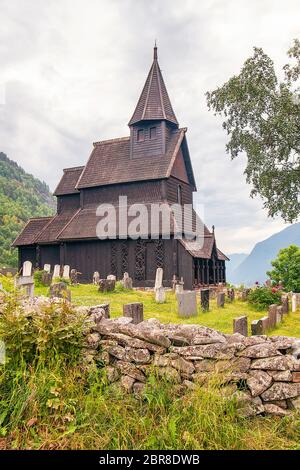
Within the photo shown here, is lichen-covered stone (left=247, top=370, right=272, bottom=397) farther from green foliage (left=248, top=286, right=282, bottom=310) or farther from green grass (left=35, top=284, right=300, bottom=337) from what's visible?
green foliage (left=248, top=286, right=282, bottom=310)

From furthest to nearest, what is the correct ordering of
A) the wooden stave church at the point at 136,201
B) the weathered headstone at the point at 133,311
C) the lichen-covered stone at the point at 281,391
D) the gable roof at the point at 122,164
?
the gable roof at the point at 122,164 < the wooden stave church at the point at 136,201 < the weathered headstone at the point at 133,311 < the lichen-covered stone at the point at 281,391

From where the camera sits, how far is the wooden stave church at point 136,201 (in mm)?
27234

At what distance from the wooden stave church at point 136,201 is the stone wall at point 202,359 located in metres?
19.5

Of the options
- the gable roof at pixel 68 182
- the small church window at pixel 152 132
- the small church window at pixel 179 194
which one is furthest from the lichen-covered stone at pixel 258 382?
the gable roof at pixel 68 182

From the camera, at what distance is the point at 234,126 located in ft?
70.6

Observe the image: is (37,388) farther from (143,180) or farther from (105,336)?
(143,180)

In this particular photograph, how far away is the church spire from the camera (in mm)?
31516

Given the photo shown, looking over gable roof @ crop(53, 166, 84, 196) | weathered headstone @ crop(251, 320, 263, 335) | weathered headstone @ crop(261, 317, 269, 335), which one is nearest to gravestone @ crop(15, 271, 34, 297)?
weathered headstone @ crop(251, 320, 263, 335)

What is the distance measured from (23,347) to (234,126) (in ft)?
59.7

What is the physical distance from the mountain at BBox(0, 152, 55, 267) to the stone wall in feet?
179

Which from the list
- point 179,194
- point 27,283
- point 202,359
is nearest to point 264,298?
point 27,283

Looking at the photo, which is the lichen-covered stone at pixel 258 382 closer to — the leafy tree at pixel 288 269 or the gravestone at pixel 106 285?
the gravestone at pixel 106 285

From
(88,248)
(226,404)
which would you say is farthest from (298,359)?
(88,248)
